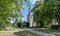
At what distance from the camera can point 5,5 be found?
6.26m

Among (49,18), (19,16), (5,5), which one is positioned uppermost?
(5,5)

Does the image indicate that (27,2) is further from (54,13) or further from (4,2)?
(54,13)

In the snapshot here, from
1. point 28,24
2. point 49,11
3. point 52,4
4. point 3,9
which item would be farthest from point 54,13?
point 3,9

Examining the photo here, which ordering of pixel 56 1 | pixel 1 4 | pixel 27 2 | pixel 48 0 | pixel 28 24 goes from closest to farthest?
pixel 27 2, pixel 1 4, pixel 56 1, pixel 48 0, pixel 28 24

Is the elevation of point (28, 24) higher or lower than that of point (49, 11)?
lower

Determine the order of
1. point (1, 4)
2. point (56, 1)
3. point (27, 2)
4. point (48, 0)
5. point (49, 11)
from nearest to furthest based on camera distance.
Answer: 1. point (27, 2)
2. point (1, 4)
3. point (56, 1)
4. point (48, 0)
5. point (49, 11)

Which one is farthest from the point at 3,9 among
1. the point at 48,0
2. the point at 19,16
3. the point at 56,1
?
the point at 48,0

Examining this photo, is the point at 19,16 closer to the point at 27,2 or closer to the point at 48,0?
the point at 27,2

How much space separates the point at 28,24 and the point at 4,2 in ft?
133

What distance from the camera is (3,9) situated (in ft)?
20.6

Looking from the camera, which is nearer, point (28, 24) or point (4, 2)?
point (4, 2)

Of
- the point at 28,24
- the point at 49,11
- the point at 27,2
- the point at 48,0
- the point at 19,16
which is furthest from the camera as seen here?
the point at 28,24

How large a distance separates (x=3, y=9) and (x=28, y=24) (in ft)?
132

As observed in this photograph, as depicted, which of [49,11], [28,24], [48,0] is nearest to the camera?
[48,0]
